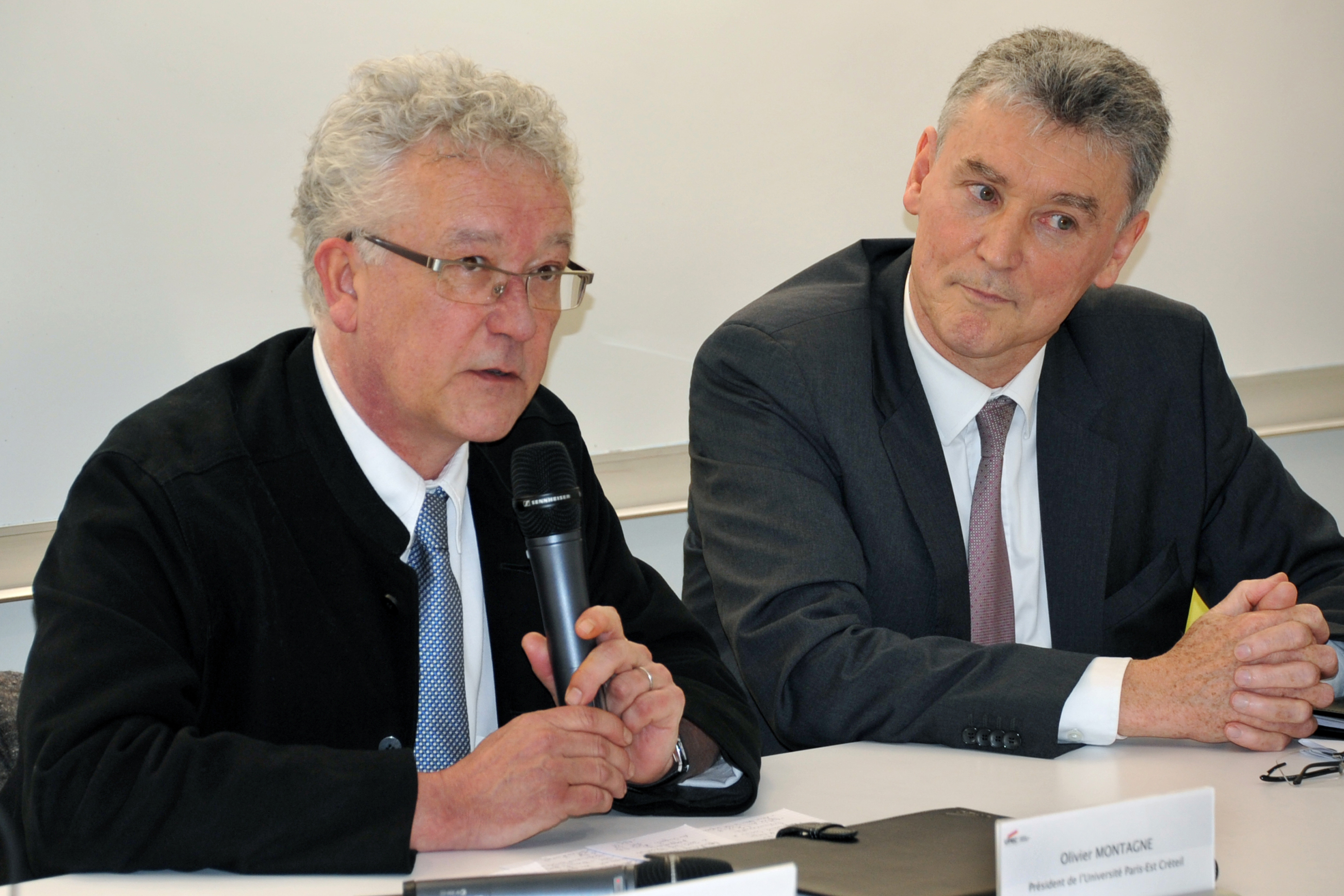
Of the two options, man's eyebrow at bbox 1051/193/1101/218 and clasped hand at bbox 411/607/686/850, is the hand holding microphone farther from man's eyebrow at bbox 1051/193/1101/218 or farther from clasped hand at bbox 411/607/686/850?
man's eyebrow at bbox 1051/193/1101/218

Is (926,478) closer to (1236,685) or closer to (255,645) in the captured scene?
(1236,685)

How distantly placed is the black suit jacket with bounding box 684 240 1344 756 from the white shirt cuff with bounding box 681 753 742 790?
31 cm

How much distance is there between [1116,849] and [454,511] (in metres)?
1.01

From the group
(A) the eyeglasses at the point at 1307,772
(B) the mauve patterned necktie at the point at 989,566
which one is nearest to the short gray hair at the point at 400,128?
(B) the mauve patterned necktie at the point at 989,566

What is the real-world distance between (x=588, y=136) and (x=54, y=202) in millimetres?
1066

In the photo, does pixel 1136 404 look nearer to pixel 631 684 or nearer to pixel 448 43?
pixel 631 684

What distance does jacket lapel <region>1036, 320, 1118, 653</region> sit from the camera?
225cm

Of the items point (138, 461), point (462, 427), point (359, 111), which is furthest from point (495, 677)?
point (359, 111)

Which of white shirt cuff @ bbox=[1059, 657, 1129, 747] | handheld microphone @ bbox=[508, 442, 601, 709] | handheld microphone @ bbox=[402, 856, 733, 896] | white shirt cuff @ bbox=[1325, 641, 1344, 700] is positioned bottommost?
handheld microphone @ bbox=[402, 856, 733, 896]

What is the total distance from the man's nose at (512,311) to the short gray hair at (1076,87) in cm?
98

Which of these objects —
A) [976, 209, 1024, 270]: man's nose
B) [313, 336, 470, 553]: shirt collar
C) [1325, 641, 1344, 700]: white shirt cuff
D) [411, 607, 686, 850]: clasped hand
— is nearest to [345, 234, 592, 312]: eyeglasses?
[313, 336, 470, 553]: shirt collar

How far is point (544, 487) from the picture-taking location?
1400mm

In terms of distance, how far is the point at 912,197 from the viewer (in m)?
2.37

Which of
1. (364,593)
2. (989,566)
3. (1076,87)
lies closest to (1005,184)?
(1076,87)
